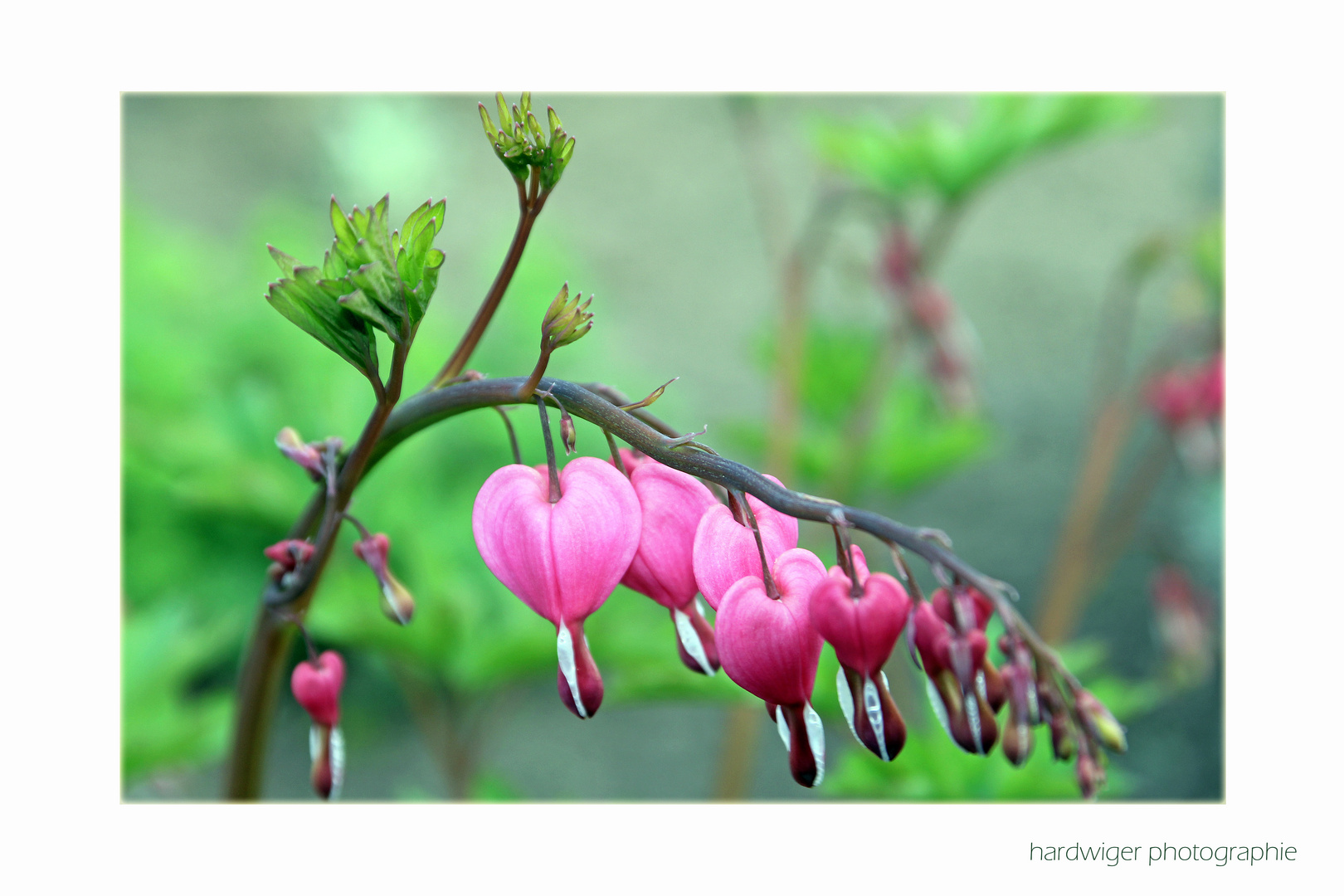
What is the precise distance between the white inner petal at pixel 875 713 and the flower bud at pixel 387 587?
0.25m

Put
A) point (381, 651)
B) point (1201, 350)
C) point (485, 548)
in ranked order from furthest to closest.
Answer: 1. point (1201, 350)
2. point (381, 651)
3. point (485, 548)

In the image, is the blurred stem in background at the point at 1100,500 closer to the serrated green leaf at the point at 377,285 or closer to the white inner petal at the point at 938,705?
the white inner petal at the point at 938,705

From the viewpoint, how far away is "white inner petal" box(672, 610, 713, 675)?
18.1 inches

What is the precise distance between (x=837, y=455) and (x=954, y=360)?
0.26 meters

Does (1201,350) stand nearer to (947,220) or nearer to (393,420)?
(947,220)

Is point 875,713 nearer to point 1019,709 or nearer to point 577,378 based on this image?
point 1019,709

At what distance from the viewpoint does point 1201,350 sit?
2.04 m

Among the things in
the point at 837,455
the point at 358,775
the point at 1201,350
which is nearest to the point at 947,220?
the point at 837,455

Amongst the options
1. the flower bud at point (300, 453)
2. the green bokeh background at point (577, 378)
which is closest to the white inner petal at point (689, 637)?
the flower bud at point (300, 453)

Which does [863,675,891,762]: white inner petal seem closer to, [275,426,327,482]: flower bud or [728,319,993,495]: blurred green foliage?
[275,426,327,482]: flower bud

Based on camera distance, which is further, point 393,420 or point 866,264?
point 866,264

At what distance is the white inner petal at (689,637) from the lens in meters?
0.46

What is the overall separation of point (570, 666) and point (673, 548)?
7 centimetres

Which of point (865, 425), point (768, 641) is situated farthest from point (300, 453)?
point (865, 425)
